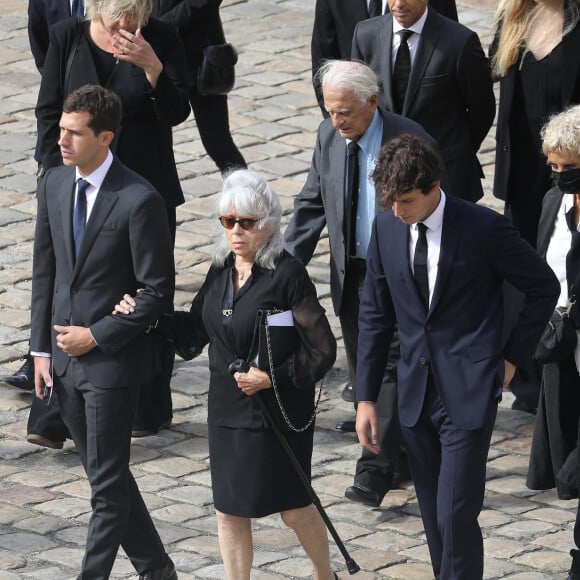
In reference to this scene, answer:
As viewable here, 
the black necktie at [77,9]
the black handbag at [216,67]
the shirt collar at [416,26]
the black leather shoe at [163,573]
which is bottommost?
the black leather shoe at [163,573]

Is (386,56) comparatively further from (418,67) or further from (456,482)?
(456,482)

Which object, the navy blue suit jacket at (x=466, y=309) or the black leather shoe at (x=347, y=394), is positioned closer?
the navy blue suit jacket at (x=466, y=309)

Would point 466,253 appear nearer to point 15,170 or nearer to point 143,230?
point 143,230

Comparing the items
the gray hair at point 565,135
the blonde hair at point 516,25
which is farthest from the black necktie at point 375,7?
the gray hair at point 565,135

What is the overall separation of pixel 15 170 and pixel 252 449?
6147 mm

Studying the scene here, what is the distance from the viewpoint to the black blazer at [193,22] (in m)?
10.1

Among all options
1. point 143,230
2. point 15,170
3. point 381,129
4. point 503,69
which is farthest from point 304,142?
point 143,230

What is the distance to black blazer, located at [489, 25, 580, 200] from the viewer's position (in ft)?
29.7

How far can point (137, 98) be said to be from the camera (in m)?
8.70

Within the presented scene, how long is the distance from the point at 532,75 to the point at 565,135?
1638mm

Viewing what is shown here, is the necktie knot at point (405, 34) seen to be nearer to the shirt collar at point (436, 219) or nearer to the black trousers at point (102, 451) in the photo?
the shirt collar at point (436, 219)

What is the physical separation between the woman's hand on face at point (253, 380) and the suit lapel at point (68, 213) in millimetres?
860

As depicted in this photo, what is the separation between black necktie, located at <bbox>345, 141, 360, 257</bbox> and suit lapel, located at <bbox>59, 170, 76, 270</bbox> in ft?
5.12

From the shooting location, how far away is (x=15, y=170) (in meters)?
12.7
